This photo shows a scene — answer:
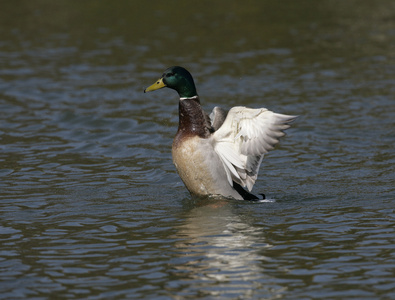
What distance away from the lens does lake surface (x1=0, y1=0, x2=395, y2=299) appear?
617 cm

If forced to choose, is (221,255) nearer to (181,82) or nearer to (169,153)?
(181,82)

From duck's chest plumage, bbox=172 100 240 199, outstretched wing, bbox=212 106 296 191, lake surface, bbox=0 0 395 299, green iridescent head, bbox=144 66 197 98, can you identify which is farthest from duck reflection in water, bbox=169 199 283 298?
green iridescent head, bbox=144 66 197 98

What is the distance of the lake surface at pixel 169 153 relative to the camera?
6.17m

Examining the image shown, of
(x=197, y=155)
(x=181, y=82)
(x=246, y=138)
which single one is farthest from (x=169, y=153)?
(x=246, y=138)

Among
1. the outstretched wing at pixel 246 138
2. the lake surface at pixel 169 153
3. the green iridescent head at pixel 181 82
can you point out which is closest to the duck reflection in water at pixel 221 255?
the lake surface at pixel 169 153

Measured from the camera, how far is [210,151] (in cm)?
823

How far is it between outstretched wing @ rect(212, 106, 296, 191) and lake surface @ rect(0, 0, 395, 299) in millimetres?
429

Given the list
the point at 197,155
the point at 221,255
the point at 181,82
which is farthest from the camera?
the point at 181,82

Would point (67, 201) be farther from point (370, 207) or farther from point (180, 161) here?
point (370, 207)

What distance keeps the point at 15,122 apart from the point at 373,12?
1109 cm

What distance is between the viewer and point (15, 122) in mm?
12234

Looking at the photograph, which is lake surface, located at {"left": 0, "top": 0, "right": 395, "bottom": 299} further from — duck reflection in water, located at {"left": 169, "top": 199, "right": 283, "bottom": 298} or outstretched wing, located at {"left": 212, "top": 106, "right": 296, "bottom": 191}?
outstretched wing, located at {"left": 212, "top": 106, "right": 296, "bottom": 191}

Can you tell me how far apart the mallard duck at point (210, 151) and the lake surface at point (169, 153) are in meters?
0.25

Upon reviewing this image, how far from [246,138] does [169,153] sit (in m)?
3.14
